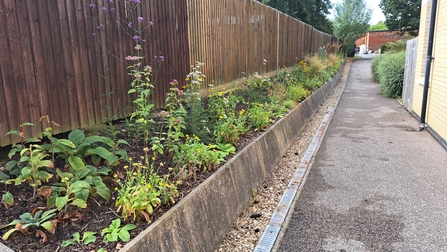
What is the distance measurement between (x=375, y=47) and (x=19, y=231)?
6877cm

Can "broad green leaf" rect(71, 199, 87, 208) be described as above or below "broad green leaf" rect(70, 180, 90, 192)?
below

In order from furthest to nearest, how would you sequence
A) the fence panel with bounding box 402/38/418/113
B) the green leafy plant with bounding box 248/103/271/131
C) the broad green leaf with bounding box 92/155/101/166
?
the fence panel with bounding box 402/38/418/113
the green leafy plant with bounding box 248/103/271/131
the broad green leaf with bounding box 92/155/101/166

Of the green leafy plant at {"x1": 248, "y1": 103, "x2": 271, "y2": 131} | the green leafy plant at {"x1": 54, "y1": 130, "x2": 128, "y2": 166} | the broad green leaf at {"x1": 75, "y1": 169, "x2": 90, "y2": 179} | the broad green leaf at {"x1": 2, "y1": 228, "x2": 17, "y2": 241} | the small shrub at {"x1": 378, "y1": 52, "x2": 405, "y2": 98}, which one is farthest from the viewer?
the small shrub at {"x1": 378, "y1": 52, "x2": 405, "y2": 98}

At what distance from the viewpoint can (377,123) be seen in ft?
28.9

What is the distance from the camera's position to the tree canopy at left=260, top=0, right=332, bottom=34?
27.2 meters

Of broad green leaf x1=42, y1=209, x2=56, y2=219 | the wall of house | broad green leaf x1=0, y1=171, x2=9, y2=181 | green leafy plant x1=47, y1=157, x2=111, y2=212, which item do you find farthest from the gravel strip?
the wall of house

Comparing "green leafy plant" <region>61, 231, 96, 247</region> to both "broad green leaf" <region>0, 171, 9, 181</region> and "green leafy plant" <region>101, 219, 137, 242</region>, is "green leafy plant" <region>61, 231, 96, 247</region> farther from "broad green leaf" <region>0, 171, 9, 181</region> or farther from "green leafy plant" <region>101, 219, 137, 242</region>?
"broad green leaf" <region>0, 171, 9, 181</region>

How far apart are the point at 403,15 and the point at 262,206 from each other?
34619 millimetres

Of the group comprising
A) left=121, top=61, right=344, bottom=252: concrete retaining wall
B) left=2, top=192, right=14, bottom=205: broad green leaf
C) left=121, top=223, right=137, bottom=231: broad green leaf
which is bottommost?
left=121, top=61, right=344, bottom=252: concrete retaining wall

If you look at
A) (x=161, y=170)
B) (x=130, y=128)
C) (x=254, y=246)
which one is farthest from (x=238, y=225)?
(x=130, y=128)

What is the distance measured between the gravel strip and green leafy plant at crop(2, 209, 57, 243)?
4.61 ft

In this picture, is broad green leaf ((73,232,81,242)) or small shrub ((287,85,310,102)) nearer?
broad green leaf ((73,232,81,242))

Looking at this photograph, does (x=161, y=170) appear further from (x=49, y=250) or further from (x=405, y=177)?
(x=405, y=177)

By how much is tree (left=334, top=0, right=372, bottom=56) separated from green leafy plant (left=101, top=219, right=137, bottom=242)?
41.9 metres
